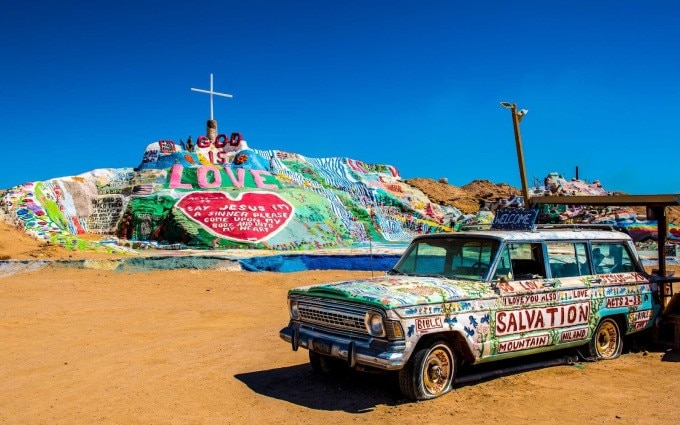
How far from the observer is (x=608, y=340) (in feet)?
23.3

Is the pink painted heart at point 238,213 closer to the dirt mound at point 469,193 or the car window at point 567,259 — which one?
the dirt mound at point 469,193

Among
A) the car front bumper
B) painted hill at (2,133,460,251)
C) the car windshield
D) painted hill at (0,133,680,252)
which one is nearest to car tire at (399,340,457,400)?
the car front bumper

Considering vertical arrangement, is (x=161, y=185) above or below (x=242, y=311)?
above

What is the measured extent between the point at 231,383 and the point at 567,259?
4.04 m

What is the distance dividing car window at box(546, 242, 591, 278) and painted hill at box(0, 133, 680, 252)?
60.7 ft

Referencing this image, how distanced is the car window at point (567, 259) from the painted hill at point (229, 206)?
1849 centimetres

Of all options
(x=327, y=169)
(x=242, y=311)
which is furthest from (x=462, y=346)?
(x=327, y=169)

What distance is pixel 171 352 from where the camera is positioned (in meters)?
7.44

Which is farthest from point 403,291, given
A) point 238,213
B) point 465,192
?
point 465,192

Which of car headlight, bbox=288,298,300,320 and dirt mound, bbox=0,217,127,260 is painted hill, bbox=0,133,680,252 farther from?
car headlight, bbox=288,298,300,320

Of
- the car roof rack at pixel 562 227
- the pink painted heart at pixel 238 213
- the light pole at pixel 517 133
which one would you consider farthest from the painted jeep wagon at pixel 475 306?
the pink painted heart at pixel 238 213

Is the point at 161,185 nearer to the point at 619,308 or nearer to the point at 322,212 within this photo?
the point at 322,212

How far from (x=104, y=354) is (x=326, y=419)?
148 inches

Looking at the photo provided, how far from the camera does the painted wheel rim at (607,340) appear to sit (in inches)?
277
